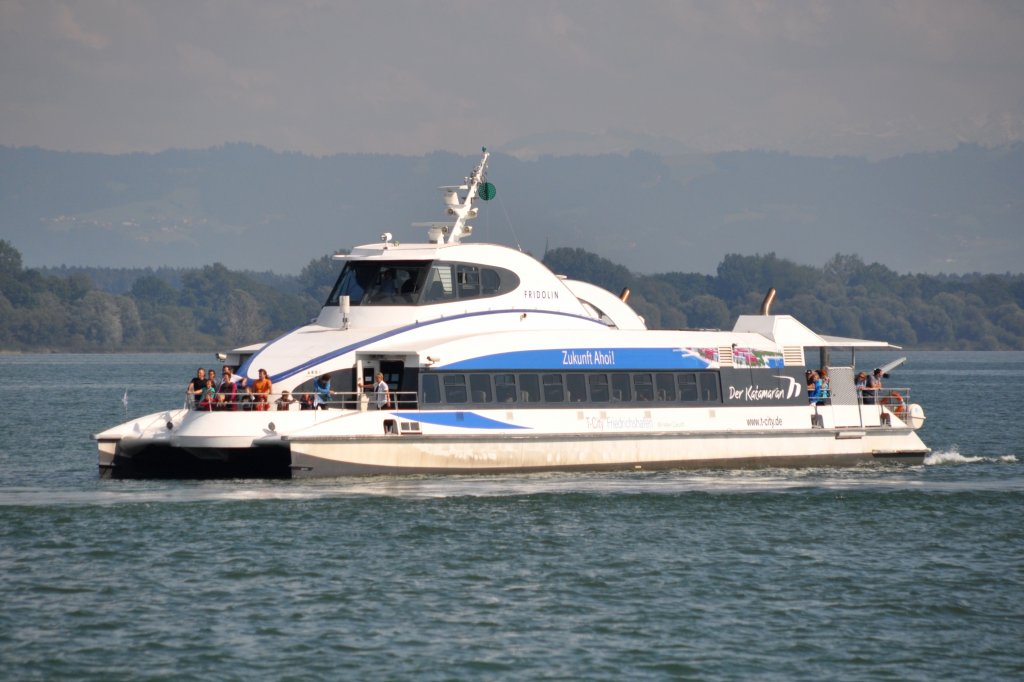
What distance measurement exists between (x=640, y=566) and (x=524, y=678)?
584 centimetres

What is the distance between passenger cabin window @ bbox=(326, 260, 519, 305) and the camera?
3222 centimetres

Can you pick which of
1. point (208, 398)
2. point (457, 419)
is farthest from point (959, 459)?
point (208, 398)

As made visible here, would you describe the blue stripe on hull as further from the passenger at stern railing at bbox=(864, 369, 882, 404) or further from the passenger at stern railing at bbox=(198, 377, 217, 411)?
the passenger at stern railing at bbox=(864, 369, 882, 404)

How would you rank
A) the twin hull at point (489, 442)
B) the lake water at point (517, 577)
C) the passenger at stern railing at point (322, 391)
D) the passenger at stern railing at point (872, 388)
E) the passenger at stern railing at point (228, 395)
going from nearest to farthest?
the lake water at point (517, 577)
the twin hull at point (489, 442)
the passenger at stern railing at point (228, 395)
the passenger at stern railing at point (322, 391)
the passenger at stern railing at point (872, 388)

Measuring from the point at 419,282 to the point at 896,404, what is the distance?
11.8 m

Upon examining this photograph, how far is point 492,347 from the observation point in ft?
102

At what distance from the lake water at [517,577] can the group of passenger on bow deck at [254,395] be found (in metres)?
1.51

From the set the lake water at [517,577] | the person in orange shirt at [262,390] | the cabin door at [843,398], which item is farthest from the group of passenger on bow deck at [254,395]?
the cabin door at [843,398]

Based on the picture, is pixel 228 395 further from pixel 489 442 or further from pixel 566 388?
pixel 566 388

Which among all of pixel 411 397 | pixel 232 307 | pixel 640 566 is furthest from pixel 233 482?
pixel 232 307

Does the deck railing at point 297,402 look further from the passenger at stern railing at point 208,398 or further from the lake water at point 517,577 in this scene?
the lake water at point 517,577

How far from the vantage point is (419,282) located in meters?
32.2

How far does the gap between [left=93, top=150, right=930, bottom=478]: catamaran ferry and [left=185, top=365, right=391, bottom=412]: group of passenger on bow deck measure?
0.34ft

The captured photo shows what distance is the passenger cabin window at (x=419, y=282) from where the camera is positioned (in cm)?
3222
